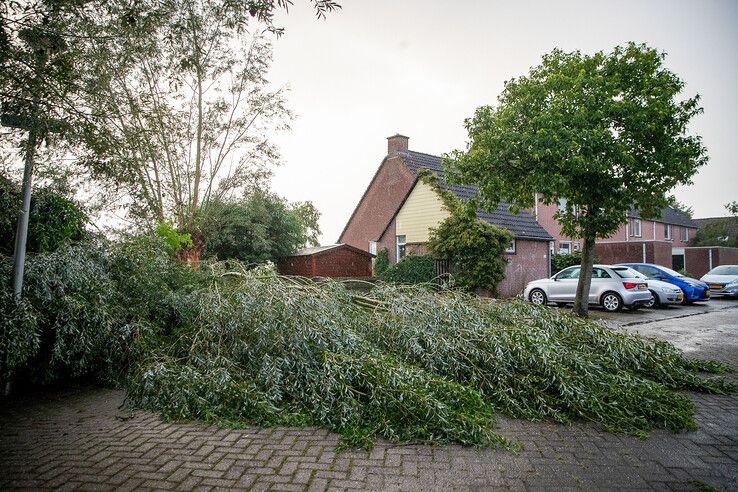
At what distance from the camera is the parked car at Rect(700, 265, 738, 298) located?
2117 centimetres

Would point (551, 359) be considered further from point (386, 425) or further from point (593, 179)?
point (593, 179)

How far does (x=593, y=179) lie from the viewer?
468 inches

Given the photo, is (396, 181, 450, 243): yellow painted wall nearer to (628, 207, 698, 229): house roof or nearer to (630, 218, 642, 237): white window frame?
(630, 218, 642, 237): white window frame

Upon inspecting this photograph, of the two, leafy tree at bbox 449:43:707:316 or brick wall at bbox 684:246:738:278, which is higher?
leafy tree at bbox 449:43:707:316

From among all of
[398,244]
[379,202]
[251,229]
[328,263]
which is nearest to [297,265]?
[328,263]

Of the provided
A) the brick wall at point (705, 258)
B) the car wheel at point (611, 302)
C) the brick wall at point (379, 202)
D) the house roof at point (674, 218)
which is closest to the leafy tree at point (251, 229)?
the brick wall at point (379, 202)

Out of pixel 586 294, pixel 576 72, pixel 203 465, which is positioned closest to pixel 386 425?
pixel 203 465

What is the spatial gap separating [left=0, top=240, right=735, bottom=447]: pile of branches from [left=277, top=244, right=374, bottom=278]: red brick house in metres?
16.5

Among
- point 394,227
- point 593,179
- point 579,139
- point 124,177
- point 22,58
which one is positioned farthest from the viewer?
point 394,227

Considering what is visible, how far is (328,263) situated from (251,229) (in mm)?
4934

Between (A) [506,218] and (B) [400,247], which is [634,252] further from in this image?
(B) [400,247]

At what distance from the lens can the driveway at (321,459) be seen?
347 cm

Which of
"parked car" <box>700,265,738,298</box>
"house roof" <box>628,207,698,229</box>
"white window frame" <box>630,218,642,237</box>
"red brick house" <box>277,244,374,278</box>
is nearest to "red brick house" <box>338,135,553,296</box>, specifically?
"red brick house" <box>277,244,374,278</box>

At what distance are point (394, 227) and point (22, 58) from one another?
21380 mm
